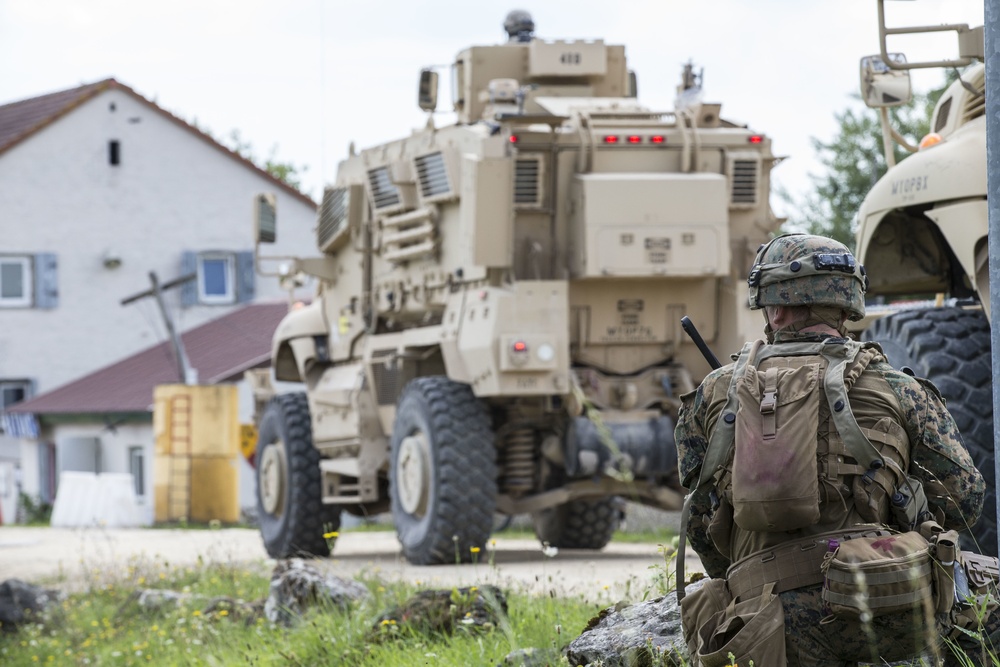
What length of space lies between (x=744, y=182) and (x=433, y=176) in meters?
2.32

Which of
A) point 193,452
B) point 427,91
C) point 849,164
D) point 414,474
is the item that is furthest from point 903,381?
point 193,452

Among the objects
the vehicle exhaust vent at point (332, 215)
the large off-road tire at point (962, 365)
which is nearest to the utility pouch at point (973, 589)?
the large off-road tire at point (962, 365)

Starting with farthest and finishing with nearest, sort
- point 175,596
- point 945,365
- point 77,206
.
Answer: point 77,206
point 175,596
point 945,365

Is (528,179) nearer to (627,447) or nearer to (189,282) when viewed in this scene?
(627,447)

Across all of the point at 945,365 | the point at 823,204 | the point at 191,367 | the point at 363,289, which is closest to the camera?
the point at 945,365

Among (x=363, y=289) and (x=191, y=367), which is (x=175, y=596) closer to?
(x=363, y=289)

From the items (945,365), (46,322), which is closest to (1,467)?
(46,322)

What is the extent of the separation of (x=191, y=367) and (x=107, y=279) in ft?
13.5

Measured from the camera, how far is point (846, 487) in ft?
14.6

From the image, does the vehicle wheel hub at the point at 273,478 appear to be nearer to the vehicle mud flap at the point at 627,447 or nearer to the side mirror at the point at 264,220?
the side mirror at the point at 264,220

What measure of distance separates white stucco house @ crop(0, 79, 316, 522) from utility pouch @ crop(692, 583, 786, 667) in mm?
31746

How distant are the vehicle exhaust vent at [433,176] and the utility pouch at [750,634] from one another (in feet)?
28.6

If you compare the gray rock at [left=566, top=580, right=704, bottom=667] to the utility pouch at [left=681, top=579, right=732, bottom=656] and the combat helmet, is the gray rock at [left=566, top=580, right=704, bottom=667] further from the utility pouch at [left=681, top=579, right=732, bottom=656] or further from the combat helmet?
the combat helmet

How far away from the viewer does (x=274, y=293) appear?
3834cm
